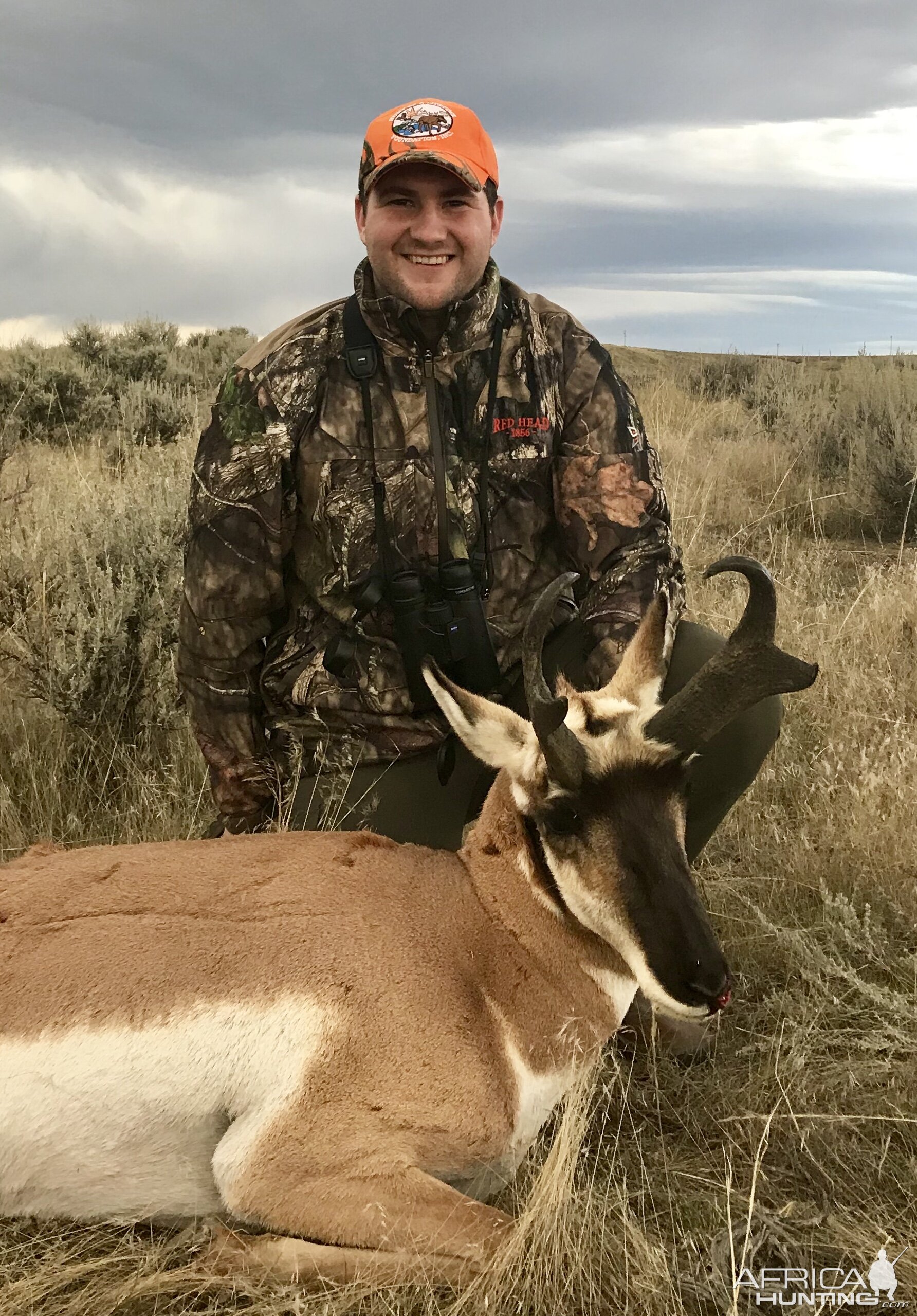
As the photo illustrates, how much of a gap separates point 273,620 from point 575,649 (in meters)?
1.35

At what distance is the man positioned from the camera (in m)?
4.14

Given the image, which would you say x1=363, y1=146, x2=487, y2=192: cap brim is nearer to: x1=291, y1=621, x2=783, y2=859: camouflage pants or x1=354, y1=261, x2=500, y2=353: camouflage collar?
x1=354, y1=261, x2=500, y2=353: camouflage collar

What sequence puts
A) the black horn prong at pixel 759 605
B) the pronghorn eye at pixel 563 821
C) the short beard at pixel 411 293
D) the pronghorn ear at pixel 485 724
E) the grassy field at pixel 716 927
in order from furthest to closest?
the short beard at pixel 411 293, the pronghorn ear at pixel 485 724, the pronghorn eye at pixel 563 821, the black horn prong at pixel 759 605, the grassy field at pixel 716 927

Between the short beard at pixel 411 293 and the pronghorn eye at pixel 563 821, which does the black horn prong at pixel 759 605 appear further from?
the short beard at pixel 411 293

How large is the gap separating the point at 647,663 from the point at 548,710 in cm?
66

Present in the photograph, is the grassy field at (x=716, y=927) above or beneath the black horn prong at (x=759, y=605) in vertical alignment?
beneath

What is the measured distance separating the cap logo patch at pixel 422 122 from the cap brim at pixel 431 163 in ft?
0.26

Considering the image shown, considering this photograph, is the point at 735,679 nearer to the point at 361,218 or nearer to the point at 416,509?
the point at 416,509

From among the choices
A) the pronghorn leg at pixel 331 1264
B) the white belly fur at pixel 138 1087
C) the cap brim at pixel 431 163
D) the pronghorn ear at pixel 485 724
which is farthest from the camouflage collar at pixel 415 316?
the pronghorn leg at pixel 331 1264

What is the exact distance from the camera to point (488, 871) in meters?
3.13

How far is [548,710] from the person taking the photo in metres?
2.73

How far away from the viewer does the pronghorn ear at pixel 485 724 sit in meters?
2.99

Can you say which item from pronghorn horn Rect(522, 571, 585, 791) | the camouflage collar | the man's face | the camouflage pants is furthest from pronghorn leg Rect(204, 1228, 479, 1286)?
A: the man's face

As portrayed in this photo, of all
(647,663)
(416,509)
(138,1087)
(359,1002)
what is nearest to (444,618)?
(416,509)
